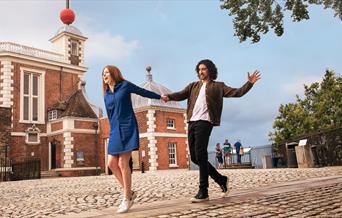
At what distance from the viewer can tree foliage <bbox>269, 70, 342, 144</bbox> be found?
2852 centimetres

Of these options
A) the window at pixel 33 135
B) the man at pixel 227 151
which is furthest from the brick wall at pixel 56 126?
the man at pixel 227 151

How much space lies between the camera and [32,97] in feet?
94.3

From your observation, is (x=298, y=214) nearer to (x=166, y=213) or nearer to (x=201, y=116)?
(x=166, y=213)

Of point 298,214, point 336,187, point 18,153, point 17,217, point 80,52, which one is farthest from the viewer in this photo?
point 80,52

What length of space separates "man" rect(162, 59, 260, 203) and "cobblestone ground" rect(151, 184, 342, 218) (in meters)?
0.62

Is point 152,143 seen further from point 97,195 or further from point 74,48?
point 97,195

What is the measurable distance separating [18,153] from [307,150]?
20.8 meters

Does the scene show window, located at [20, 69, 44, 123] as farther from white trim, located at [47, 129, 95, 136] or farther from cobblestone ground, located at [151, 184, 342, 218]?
cobblestone ground, located at [151, 184, 342, 218]

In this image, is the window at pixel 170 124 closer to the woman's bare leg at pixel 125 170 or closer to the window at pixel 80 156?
the window at pixel 80 156

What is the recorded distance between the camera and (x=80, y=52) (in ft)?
107

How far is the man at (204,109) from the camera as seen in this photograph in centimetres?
489

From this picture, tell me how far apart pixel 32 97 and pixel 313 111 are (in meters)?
23.7

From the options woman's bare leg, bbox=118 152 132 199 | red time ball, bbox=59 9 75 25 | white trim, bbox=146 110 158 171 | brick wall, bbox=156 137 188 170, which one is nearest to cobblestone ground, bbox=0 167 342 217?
woman's bare leg, bbox=118 152 132 199

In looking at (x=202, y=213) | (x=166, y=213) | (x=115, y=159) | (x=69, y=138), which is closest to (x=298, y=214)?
(x=202, y=213)
